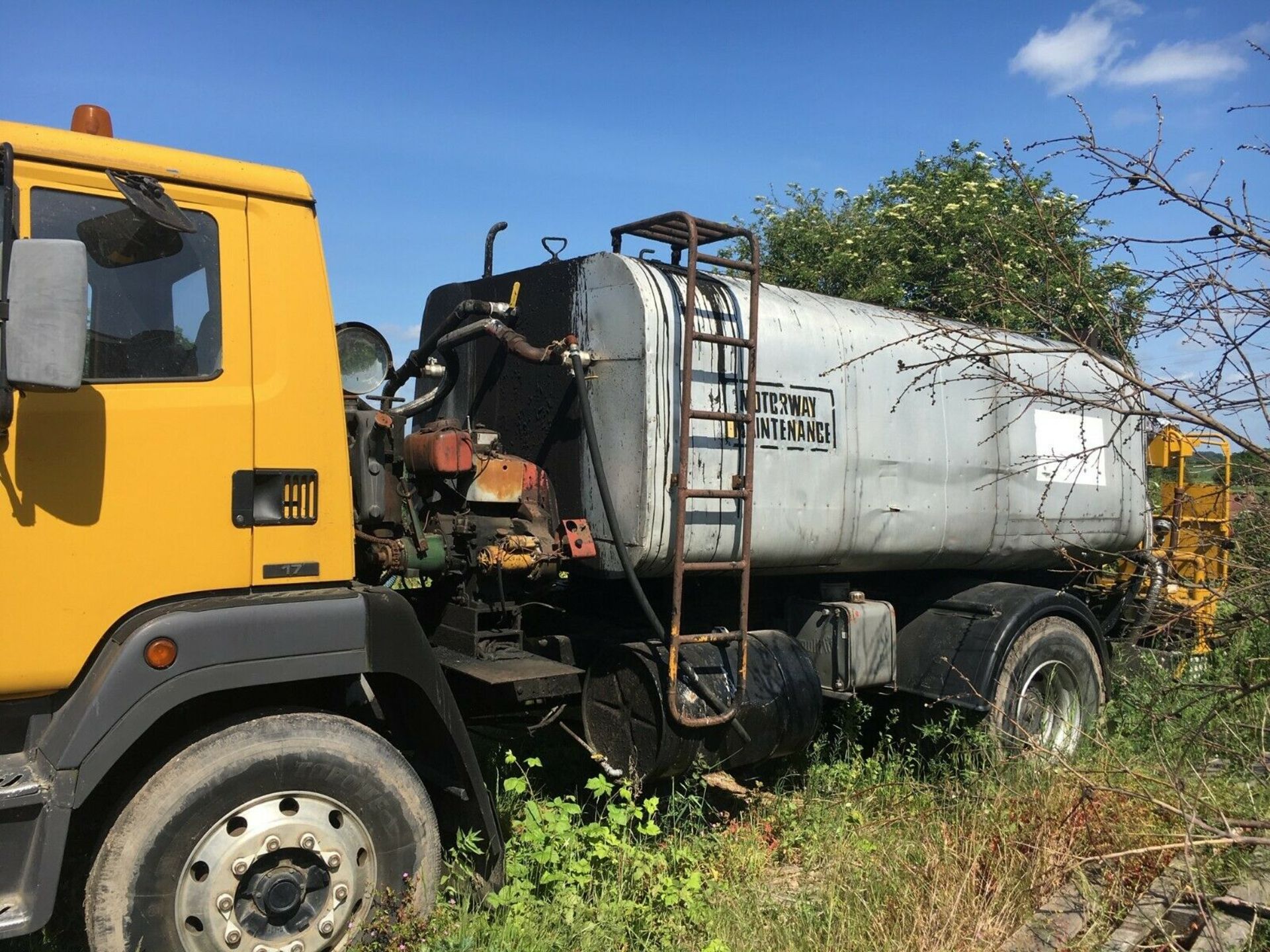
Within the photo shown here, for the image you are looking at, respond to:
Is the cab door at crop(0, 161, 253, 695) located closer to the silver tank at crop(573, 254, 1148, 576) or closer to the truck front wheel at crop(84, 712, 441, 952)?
the truck front wheel at crop(84, 712, 441, 952)

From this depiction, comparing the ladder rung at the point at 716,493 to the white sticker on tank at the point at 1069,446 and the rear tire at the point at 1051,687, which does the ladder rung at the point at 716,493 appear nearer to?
the rear tire at the point at 1051,687

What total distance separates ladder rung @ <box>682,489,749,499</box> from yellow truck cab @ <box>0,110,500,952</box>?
1443mm

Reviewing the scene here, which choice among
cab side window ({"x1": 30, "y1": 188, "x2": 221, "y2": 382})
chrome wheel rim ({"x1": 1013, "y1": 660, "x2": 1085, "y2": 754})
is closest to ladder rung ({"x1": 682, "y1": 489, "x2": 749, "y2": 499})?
cab side window ({"x1": 30, "y1": 188, "x2": 221, "y2": 382})

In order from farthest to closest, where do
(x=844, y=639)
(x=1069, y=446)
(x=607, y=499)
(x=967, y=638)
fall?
(x=1069, y=446) < (x=967, y=638) < (x=844, y=639) < (x=607, y=499)

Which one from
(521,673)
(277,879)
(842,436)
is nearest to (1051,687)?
(842,436)

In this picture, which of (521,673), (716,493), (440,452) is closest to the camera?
(521,673)

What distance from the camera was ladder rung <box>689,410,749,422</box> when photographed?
4.47 metres

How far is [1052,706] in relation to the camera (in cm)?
623

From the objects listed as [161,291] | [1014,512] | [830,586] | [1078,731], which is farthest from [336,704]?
[1078,731]

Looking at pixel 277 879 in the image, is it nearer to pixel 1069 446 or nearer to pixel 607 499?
pixel 607 499

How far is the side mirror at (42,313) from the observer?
266 centimetres

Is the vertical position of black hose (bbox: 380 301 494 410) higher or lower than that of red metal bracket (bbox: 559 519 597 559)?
higher

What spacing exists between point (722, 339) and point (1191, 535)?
2627mm

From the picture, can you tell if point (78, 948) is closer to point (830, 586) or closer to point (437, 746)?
point (437, 746)
